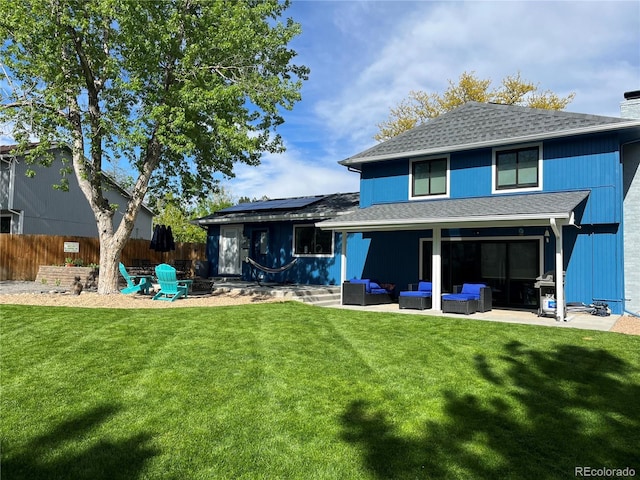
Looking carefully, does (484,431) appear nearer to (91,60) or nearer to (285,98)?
(285,98)

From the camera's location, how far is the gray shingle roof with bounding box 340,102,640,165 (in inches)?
462

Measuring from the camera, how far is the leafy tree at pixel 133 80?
1123cm

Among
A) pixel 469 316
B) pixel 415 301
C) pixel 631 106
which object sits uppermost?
pixel 631 106

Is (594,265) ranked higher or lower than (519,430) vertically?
higher

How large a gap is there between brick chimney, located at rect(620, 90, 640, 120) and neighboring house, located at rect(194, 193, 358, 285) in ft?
29.3

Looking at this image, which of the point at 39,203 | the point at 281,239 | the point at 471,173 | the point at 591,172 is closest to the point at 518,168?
the point at 471,173

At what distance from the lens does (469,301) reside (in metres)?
10.9

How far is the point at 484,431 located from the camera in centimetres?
420

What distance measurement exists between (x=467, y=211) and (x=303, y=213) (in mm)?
7443

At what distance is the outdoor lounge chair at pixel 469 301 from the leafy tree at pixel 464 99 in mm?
21366

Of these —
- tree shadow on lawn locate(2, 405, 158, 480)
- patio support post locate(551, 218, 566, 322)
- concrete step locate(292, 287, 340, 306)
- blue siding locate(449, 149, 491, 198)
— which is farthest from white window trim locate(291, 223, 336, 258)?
tree shadow on lawn locate(2, 405, 158, 480)

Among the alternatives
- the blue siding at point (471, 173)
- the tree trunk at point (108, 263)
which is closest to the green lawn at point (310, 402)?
the tree trunk at point (108, 263)

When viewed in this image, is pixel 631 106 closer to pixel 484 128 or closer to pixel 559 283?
pixel 484 128

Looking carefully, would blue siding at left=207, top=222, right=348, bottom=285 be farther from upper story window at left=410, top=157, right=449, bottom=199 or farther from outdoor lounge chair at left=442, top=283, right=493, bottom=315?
outdoor lounge chair at left=442, top=283, right=493, bottom=315
